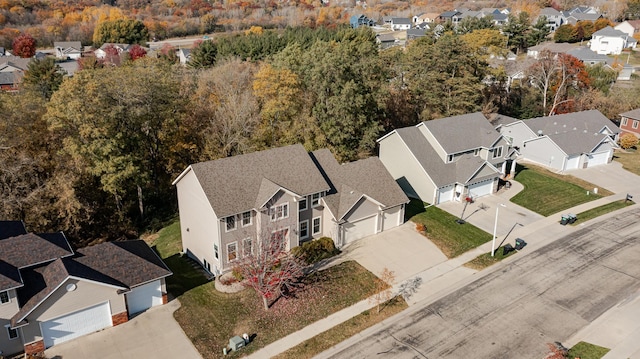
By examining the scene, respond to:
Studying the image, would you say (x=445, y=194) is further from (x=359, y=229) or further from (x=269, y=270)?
(x=269, y=270)

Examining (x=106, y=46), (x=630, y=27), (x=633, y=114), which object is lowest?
(x=633, y=114)

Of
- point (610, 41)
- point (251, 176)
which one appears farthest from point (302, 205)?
point (610, 41)

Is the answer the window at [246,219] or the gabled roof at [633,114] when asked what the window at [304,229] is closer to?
the window at [246,219]

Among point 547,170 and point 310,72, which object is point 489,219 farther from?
point 310,72

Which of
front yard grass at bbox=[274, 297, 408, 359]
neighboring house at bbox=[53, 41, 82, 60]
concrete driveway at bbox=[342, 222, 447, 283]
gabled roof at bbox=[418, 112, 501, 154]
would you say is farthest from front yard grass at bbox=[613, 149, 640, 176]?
neighboring house at bbox=[53, 41, 82, 60]

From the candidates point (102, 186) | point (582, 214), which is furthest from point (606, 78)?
point (102, 186)

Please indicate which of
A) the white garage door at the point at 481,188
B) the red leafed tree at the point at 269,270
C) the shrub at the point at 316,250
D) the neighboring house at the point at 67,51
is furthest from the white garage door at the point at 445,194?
the neighboring house at the point at 67,51
